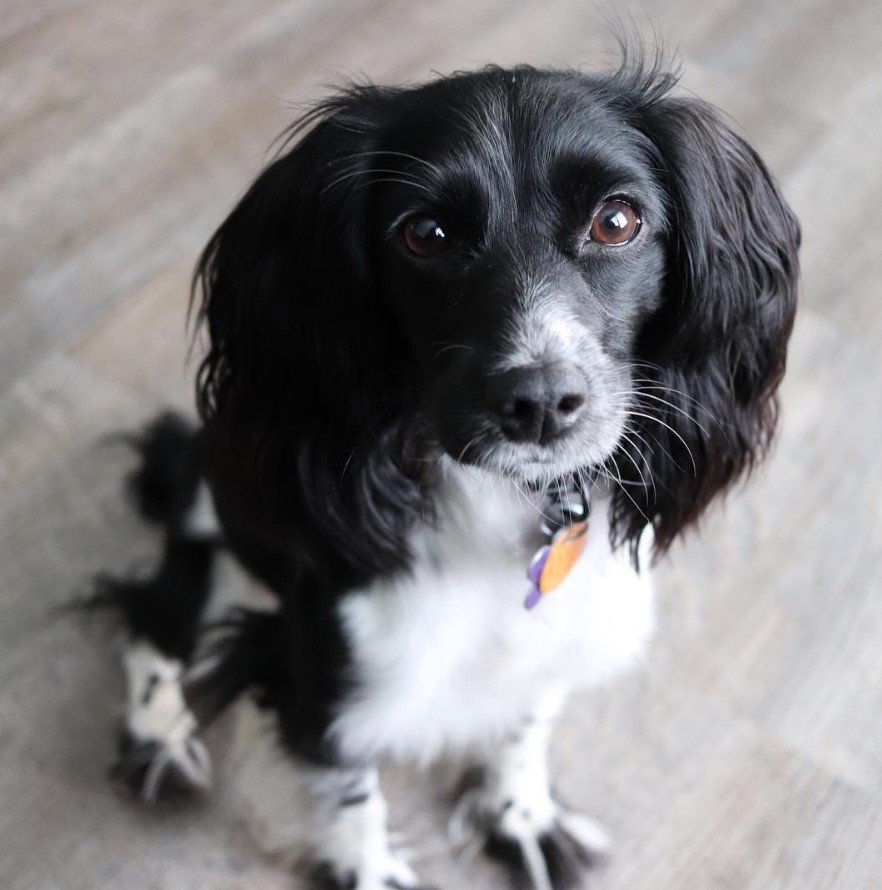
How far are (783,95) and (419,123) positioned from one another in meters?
2.01

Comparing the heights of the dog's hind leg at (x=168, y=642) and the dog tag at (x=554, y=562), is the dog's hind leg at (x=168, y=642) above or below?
below

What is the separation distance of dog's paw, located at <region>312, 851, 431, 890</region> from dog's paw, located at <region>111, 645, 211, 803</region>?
249mm

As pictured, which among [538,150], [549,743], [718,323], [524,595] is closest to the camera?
[538,150]

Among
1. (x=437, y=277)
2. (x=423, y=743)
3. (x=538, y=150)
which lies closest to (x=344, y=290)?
(x=437, y=277)

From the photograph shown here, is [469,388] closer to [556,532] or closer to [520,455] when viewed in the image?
[520,455]

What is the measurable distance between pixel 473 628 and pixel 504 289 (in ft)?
1.63

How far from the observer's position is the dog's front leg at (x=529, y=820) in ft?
5.39

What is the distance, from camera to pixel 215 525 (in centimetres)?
177

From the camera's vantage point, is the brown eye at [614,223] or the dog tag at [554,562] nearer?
the brown eye at [614,223]

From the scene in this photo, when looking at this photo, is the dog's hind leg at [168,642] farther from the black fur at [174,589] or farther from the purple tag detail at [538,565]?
the purple tag detail at [538,565]

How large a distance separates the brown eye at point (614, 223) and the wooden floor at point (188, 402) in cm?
93

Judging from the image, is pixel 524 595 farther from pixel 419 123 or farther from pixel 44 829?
pixel 44 829

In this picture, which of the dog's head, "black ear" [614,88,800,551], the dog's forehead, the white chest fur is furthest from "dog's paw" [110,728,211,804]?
the dog's forehead

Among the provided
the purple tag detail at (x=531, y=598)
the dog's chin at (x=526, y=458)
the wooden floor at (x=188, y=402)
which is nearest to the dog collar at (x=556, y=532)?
the purple tag detail at (x=531, y=598)
